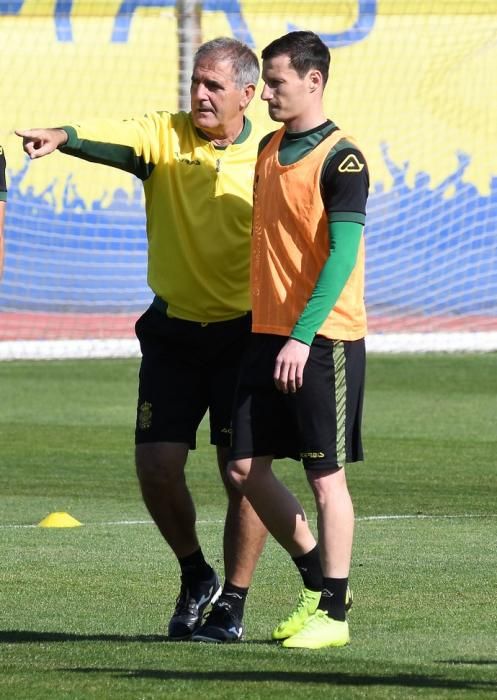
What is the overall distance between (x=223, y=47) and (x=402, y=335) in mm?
15037

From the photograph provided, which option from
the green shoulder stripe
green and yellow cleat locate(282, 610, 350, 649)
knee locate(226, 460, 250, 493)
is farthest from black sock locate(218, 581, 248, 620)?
the green shoulder stripe

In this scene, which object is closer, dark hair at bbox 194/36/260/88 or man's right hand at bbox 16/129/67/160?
man's right hand at bbox 16/129/67/160

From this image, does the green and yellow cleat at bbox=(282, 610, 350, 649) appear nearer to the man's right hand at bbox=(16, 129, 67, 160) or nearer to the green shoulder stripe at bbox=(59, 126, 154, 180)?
the green shoulder stripe at bbox=(59, 126, 154, 180)

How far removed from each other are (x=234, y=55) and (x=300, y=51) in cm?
51

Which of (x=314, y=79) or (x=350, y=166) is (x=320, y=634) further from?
(x=314, y=79)

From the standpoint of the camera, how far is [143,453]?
6.63 metres

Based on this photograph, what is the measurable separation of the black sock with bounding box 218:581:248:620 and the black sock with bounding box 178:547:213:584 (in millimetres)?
200

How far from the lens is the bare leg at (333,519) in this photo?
6102 mm

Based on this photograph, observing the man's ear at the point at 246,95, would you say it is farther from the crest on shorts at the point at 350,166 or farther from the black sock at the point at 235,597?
the black sock at the point at 235,597

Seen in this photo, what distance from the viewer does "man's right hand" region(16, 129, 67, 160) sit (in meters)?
6.24

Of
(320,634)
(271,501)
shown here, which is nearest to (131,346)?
(271,501)

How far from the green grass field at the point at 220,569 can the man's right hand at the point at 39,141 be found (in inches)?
68.7

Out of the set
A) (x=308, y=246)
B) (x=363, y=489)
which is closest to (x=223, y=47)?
(x=308, y=246)

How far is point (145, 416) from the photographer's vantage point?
663 centimetres
